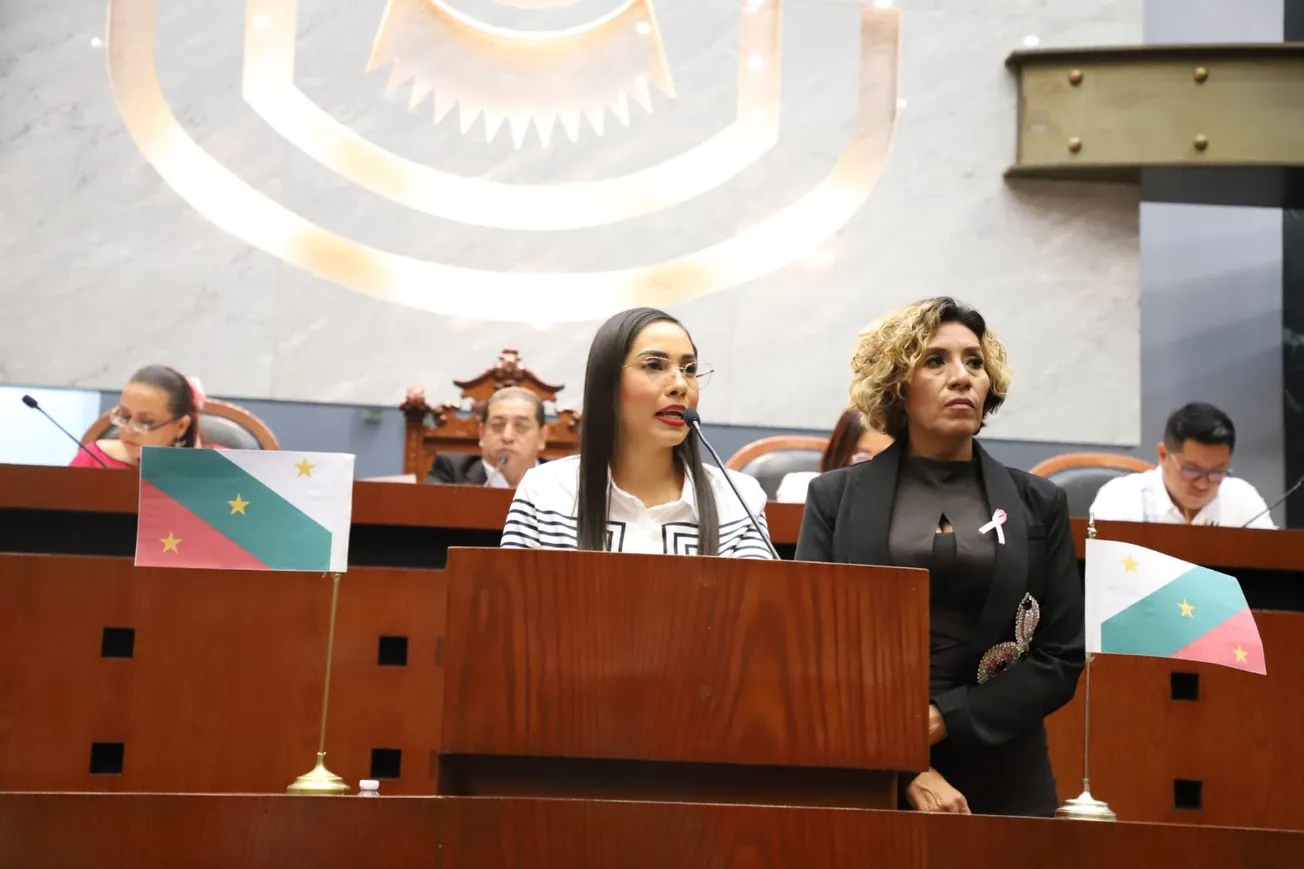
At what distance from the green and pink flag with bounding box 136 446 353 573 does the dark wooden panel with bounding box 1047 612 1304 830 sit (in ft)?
5.36

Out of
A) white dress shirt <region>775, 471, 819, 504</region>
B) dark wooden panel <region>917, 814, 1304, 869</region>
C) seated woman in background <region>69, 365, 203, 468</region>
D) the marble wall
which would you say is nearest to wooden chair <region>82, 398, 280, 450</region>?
seated woman in background <region>69, 365, 203, 468</region>

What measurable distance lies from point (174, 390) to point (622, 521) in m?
1.91

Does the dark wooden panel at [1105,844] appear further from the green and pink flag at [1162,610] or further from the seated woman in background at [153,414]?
the seated woman in background at [153,414]

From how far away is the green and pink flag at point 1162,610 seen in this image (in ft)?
5.36

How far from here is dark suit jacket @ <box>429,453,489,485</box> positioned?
4.11 m

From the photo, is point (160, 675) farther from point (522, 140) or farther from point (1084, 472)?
point (522, 140)

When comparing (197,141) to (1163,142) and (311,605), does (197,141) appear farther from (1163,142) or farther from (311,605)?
(1163,142)

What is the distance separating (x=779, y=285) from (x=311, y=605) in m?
3.49

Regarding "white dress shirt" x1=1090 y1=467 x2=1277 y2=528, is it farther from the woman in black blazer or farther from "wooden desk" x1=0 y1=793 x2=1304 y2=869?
"wooden desk" x1=0 y1=793 x2=1304 y2=869

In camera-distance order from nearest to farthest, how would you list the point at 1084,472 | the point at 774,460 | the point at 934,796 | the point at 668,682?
the point at 668,682 → the point at 934,796 → the point at 774,460 → the point at 1084,472

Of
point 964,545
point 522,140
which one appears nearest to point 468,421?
point 522,140

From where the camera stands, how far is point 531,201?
5.54 m

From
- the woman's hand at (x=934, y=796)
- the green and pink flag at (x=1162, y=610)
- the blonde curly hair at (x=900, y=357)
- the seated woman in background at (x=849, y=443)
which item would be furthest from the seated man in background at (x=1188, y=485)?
the woman's hand at (x=934, y=796)

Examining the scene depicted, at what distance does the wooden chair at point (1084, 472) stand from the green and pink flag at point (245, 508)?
2.95 meters
